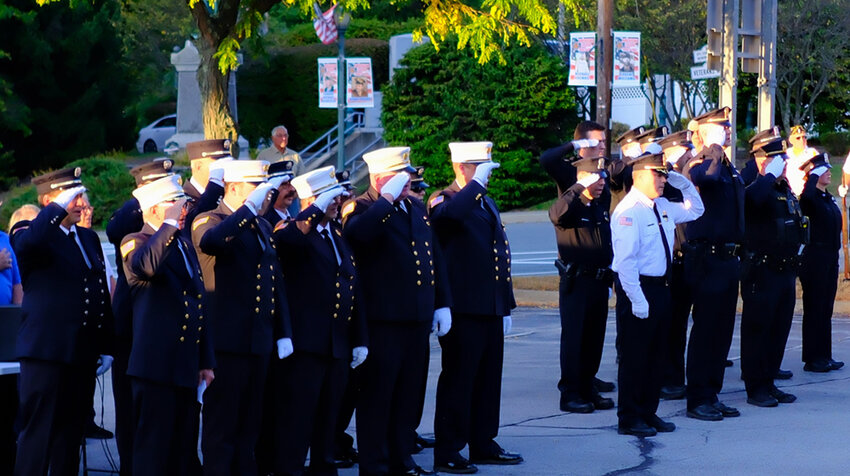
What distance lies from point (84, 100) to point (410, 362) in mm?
26875

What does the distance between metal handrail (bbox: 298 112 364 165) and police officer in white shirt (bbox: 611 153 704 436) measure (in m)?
24.4

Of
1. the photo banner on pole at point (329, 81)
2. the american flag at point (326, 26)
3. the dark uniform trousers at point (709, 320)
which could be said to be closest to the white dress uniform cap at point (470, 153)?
the dark uniform trousers at point (709, 320)

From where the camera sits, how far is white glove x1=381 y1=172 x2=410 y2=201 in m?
7.97

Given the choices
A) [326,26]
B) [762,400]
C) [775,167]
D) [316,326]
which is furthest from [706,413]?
[326,26]

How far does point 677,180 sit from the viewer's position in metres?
9.73

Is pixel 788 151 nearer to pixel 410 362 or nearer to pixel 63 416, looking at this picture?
pixel 410 362

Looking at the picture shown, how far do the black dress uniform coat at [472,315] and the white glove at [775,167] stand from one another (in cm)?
312

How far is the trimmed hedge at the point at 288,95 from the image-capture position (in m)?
37.6

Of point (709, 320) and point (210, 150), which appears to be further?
point (709, 320)

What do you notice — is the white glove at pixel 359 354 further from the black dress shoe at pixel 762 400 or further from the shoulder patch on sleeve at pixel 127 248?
the black dress shoe at pixel 762 400

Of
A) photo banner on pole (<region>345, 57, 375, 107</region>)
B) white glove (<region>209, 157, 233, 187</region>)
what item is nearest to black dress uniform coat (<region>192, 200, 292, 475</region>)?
white glove (<region>209, 157, 233, 187</region>)

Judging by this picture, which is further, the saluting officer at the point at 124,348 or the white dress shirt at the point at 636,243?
the white dress shirt at the point at 636,243

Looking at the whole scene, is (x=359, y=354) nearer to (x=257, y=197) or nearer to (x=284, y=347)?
(x=284, y=347)

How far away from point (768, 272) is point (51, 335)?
19.5 ft
